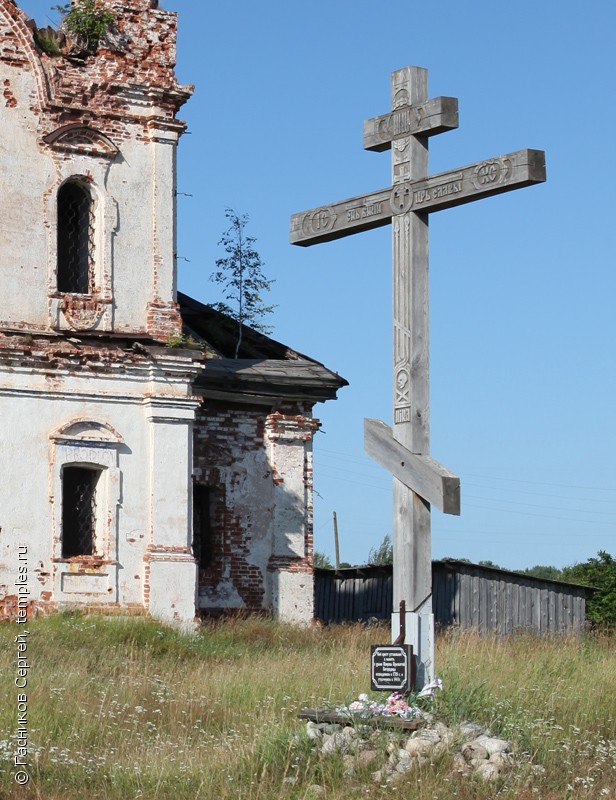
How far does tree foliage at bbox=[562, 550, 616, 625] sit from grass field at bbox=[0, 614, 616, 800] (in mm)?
7831

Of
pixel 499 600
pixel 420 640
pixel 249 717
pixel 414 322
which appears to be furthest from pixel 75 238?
pixel 420 640

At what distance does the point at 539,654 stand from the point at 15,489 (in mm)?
7166

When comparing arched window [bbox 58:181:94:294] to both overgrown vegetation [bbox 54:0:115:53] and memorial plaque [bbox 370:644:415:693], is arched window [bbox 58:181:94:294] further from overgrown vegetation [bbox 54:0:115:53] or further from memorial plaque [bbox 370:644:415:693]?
memorial plaque [bbox 370:644:415:693]

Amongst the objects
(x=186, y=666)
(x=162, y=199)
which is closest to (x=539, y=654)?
(x=186, y=666)

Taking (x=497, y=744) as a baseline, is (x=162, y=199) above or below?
above

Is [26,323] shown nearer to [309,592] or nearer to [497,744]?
[309,592]

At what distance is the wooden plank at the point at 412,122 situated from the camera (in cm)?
1016

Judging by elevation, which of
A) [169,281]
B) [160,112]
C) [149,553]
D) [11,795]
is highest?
[160,112]

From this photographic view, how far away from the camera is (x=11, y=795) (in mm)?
9008

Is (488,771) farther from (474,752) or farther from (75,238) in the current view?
(75,238)

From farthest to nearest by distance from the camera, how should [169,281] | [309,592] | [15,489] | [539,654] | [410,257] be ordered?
[309,592] < [169,281] < [15,489] < [539,654] < [410,257]

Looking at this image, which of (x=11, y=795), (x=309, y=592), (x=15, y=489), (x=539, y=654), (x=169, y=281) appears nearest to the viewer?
(x=11, y=795)

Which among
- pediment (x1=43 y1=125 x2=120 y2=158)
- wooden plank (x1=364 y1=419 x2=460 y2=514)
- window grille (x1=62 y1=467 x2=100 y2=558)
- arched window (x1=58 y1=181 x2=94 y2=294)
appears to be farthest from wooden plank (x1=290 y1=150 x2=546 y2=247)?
pediment (x1=43 y1=125 x2=120 y2=158)

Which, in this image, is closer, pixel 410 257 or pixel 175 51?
pixel 410 257
